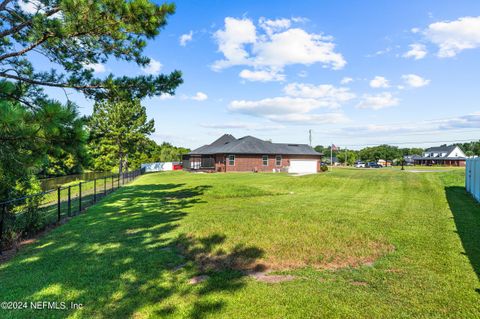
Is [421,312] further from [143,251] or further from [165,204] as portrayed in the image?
[165,204]

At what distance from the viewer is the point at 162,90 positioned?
981 cm

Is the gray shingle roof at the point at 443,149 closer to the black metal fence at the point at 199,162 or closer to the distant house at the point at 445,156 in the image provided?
the distant house at the point at 445,156

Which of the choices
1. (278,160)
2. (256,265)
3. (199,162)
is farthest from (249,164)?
(256,265)

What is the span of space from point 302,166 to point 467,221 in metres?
32.9

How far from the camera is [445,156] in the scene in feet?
257

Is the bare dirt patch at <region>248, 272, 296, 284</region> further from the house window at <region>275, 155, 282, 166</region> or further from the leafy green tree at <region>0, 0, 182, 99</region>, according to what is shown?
the house window at <region>275, 155, 282, 166</region>

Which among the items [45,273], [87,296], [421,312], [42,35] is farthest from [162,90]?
[421,312]

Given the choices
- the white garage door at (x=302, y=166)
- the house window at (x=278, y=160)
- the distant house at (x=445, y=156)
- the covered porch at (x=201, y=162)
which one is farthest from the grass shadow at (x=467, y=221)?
the distant house at (x=445, y=156)

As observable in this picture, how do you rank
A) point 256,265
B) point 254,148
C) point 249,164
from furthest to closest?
point 254,148, point 249,164, point 256,265

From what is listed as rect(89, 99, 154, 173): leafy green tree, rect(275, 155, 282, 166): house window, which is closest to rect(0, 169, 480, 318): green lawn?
rect(275, 155, 282, 166): house window

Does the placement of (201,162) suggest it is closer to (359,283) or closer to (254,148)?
(254,148)

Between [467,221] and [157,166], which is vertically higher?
[157,166]

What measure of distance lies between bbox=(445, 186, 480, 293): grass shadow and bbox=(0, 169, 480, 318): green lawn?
5 centimetres

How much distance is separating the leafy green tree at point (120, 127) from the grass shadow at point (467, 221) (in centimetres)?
3935
